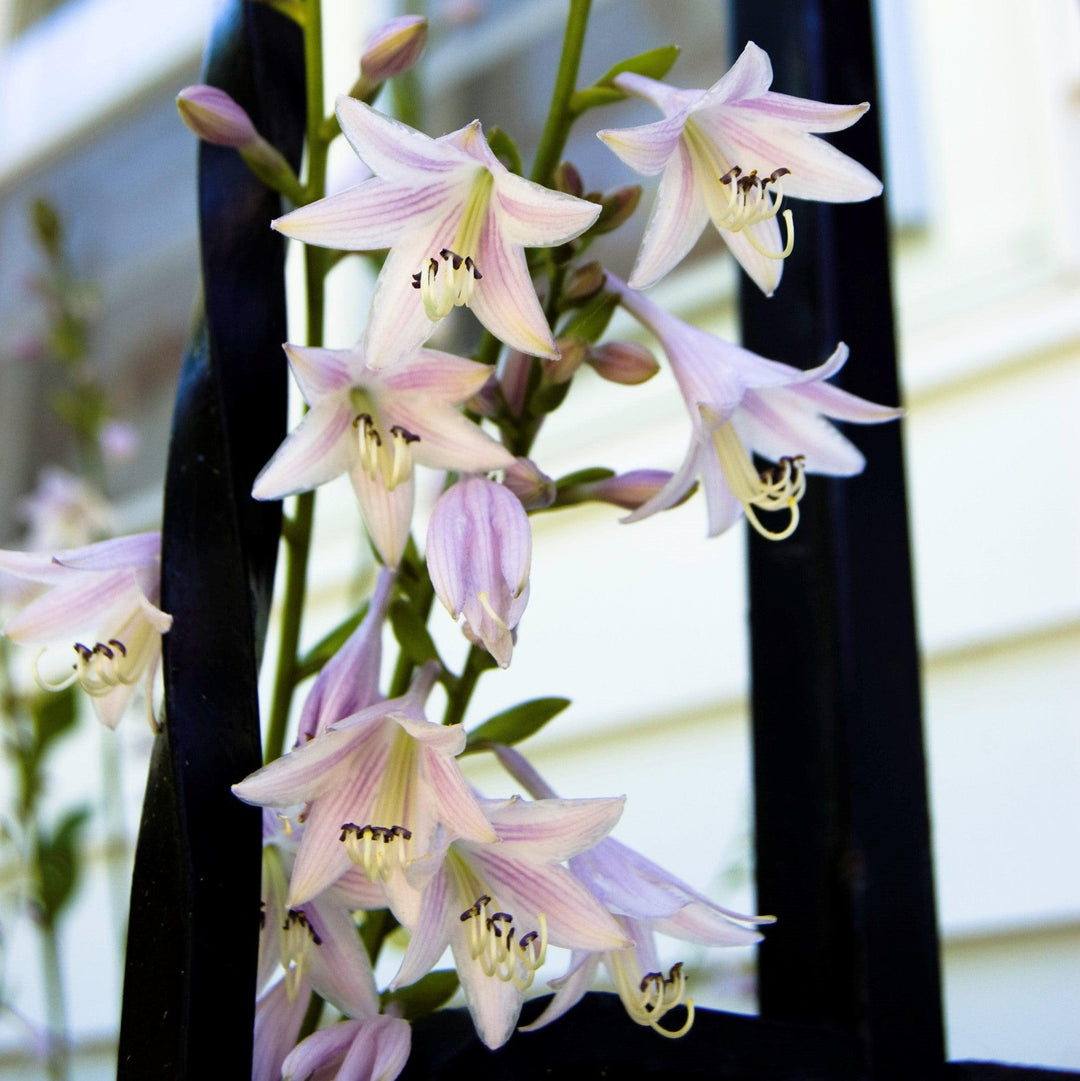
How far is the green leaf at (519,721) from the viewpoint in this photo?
40 centimetres

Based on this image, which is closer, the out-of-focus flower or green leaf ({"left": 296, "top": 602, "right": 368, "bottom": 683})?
green leaf ({"left": 296, "top": 602, "right": 368, "bottom": 683})

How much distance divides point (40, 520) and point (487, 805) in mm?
1257

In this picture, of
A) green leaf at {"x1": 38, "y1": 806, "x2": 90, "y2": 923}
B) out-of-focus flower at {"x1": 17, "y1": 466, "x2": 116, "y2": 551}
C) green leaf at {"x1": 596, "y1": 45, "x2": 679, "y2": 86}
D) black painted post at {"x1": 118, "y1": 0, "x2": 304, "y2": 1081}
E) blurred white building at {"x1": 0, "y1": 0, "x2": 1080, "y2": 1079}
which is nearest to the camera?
black painted post at {"x1": 118, "y1": 0, "x2": 304, "y2": 1081}

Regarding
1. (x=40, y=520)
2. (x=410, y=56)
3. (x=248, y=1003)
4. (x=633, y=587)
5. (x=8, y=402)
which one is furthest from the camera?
(x=8, y=402)

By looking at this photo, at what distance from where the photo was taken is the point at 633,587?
130cm

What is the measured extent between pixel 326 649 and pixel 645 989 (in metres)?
0.17

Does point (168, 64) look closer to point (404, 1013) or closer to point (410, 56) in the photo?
point (410, 56)

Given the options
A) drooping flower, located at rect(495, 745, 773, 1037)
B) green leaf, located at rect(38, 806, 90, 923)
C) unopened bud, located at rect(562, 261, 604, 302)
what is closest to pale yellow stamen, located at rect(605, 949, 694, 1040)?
drooping flower, located at rect(495, 745, 773, 1037)

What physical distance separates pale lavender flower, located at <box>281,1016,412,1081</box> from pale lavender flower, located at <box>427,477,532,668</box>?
0.37ft

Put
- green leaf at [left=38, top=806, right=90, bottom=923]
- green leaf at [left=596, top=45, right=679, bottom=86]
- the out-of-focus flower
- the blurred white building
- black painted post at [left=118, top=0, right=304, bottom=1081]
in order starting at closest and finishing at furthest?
black painted post at [left=118, top=0, right=304, bottom=1081] → green leaf at [left=596, top=45, right=679, bottom=86] → green leaf at [left=38, top=806, right=90, bottom=923] → the blurred white building → the out-of-focus flower

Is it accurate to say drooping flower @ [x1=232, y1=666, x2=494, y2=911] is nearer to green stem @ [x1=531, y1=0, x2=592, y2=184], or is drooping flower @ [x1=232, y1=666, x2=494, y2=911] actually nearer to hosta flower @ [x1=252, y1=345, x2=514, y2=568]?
hosta flower @ [x1=252, y1=345, x2=514, y2=568]

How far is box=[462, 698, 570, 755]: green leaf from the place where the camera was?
1.31 feet

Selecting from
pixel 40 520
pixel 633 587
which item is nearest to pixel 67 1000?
pixel 40 520

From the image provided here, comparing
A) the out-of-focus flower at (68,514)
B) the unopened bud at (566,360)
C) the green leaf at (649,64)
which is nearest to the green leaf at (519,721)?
the unopened bud at (566,360)
